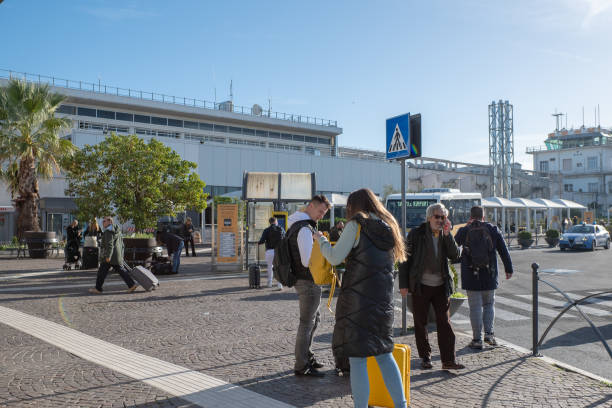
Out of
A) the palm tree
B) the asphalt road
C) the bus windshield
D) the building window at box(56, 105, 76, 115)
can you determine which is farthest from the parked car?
the building window at box(56, 105, 76, 115)

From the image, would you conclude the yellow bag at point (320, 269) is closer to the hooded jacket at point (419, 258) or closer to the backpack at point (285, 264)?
the backpack at point (285, 264)

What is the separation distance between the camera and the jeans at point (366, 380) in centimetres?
362

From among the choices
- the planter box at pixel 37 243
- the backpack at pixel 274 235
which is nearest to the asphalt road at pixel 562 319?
the backpack at pixel 274 235

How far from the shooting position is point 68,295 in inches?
434

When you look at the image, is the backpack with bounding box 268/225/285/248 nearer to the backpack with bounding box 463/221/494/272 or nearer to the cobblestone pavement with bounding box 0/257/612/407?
the cobblestone pavement with bounding box 0/257/612/407

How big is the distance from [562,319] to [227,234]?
415 inches

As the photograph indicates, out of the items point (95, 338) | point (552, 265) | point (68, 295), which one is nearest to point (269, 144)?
point (552, 265)

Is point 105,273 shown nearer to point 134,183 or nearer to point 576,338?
point 576,338

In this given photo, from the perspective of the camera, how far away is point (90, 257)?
56.2 feet

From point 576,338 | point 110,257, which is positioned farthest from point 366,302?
point 110,257

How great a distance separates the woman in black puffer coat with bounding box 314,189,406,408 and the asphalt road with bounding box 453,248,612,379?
10.7 feet

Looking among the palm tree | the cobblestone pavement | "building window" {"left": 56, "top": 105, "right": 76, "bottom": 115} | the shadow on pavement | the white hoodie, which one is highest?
"building window" {"left": 56, "top": 105, "right": 76, "bottom": 115}

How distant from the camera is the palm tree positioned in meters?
22.5

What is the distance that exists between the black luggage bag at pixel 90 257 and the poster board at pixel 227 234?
4.12 meters
